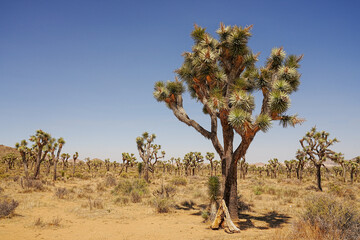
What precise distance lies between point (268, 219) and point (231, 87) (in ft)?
21.3

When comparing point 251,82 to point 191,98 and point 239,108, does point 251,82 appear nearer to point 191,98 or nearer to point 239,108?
point 239,108

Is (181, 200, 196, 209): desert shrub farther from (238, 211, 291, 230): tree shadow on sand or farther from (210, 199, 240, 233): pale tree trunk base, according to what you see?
(210, 199, 240, 233): pale tree trunk base

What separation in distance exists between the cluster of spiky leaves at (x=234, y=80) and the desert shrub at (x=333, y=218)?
2892 mm

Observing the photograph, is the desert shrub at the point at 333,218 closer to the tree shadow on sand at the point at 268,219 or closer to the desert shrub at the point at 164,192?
the tree shadow on sand at the point at 268,219

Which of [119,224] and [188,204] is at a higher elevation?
[188,204]

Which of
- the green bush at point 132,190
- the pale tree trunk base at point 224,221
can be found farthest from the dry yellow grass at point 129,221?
the green bush at point 132,190

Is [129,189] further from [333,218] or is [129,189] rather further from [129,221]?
[333,218]

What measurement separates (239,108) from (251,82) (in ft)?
7.46

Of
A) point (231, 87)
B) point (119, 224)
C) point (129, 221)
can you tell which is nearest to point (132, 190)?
point (129, 221)

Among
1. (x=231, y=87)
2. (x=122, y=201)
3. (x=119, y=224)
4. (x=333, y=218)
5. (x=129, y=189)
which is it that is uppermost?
(x=231, y=87)

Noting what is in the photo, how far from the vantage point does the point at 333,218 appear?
19.1 ft

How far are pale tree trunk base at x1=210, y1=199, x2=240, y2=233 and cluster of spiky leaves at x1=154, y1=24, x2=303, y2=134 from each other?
316cm

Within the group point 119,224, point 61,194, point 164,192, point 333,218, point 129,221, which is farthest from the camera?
point 164,192

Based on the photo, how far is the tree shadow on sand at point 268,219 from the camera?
9.05 meters
